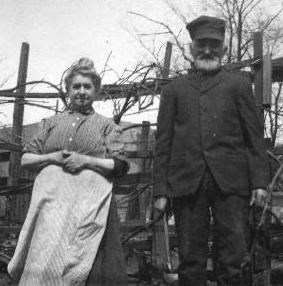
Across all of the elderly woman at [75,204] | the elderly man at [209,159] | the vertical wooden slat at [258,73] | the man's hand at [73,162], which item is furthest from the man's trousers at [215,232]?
the vertical wooden slat at [258,73]

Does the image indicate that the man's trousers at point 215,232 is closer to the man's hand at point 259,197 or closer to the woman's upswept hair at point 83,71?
the man's hand at point 259,197

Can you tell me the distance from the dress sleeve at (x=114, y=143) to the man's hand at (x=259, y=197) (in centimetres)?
78

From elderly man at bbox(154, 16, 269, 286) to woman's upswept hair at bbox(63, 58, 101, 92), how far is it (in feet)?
1.53

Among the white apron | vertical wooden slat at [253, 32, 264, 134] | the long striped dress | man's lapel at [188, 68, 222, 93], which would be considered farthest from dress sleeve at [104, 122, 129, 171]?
vertical wooden slat at [253, 32, 264, 134]

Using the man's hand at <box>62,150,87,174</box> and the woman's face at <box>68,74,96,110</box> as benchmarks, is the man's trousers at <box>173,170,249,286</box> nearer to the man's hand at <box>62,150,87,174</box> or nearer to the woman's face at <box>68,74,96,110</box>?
the man's hand at <box>62,150,87,174</box>

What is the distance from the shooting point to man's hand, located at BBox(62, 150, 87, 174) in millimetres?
2713

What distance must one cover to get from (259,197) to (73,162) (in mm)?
1110

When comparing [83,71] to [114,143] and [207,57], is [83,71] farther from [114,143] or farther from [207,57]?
[207,57]

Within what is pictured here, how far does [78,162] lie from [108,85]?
299cm

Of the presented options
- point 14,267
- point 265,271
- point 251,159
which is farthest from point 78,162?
point 265,271

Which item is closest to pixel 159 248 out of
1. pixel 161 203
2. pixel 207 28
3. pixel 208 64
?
pixel 161 203

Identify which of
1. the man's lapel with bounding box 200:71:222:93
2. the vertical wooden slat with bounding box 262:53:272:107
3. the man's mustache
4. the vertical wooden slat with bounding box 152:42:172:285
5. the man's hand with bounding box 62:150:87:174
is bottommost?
the vertical wooden slat with bounding box 152:42:172:285

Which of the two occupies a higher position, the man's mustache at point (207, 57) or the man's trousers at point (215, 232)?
the man's mustache at point (207, 57)

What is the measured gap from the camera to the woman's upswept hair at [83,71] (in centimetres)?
299
